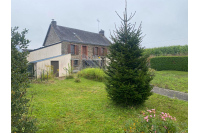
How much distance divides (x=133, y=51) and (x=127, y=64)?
0.47 metres

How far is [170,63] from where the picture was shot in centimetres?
1614

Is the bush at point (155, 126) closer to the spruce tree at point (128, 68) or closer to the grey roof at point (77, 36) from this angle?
the spruce tree at point (128, 68)

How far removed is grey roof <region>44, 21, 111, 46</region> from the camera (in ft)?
65.4

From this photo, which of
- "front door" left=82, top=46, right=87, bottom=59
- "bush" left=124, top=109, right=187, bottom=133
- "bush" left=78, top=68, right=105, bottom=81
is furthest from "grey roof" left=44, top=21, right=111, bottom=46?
"bush" left=124, top=109, right=187, bottom=133

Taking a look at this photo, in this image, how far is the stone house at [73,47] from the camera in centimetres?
1748

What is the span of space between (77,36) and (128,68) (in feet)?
60.8

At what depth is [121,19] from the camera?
485 centimetres

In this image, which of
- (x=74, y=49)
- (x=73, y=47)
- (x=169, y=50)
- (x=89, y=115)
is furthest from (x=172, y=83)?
(x=73, y=47)

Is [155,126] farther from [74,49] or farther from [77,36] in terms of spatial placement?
[77,36]

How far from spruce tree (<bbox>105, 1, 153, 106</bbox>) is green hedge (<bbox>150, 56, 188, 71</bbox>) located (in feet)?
42.0

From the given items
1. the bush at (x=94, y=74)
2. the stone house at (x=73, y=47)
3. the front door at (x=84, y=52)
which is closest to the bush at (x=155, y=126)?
the bush at (x=94, y=74)

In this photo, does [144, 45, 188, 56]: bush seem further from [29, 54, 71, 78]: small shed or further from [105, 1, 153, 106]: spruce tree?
[105, 1, 153, 106]: spruce tree

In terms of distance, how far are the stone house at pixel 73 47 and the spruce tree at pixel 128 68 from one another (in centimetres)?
1289
